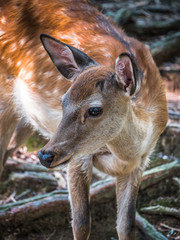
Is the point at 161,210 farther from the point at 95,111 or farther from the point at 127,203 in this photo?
the point at 95,111

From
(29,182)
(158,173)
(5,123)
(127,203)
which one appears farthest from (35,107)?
(158,173)

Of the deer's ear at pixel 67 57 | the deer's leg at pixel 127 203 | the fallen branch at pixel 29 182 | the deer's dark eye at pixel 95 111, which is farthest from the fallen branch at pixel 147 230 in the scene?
the deer's ear at pixel 67 57

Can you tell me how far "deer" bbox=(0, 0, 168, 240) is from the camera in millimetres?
3023

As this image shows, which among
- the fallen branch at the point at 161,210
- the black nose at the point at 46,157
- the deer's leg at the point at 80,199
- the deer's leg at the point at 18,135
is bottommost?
the fallen branch at the point at 161,210

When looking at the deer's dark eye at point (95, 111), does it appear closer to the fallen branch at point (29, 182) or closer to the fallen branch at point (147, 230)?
the fallen branch at point (147, 230)

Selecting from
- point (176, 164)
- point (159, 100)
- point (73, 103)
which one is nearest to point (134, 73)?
point (73, 103)

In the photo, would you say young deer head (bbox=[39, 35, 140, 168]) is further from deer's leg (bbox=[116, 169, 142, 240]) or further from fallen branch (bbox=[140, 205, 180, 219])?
fallen branch (bbox=[140, 205, 180, 219])

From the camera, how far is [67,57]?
331cm

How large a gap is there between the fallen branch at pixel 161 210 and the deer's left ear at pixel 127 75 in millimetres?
2207

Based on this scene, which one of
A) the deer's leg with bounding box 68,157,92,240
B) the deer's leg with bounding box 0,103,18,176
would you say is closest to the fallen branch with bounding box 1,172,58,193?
the deer's leg with bounding box 0,103,18,176

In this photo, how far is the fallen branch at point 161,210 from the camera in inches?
187

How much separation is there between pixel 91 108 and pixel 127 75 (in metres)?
0.37

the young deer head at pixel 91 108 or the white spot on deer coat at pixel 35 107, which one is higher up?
the young deer head at pixel 91 108

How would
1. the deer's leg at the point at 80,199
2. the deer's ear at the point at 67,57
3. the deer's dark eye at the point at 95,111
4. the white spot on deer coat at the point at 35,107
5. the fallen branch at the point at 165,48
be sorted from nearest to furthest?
the deer's dark eye at the point at 95,111 < the deer's ear at the point at 67,57 < the deer's leg at the point at 80,199 < the white spot on deer coat at the point at 35,107 < the fallen branch at the point at 165,48
